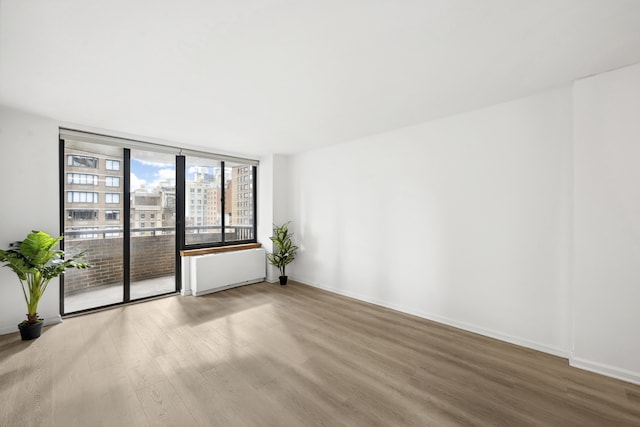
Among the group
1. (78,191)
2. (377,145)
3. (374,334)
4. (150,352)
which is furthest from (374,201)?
(78,191)

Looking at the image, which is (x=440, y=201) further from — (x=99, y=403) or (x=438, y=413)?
(x=99, y=403)

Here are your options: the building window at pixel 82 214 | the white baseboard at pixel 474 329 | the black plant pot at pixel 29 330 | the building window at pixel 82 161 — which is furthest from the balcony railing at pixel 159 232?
the white baseboard at pixel 474 329

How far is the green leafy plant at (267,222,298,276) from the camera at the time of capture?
16.8 ft

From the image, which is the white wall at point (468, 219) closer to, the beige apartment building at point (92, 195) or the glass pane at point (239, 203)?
the glass pane at point (239, 203)

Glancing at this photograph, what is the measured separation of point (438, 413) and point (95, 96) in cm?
418

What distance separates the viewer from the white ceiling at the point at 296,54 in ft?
5.18

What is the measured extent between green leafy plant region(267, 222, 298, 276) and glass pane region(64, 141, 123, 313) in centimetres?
246

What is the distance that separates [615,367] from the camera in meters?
2.24

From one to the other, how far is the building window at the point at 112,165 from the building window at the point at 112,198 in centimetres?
38

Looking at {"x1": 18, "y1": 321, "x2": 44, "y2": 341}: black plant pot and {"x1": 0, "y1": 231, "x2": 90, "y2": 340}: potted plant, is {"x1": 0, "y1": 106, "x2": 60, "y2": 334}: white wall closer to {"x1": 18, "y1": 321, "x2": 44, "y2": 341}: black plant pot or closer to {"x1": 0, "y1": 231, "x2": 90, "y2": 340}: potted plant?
{"x1": 0, "y1": 231, "x2": 90, "y2": 340}: potted plant

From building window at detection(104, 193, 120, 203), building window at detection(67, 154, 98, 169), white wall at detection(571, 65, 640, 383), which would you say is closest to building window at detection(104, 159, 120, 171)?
building window at detection(67, 154, 98, 169)

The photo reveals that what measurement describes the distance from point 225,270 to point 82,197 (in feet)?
7.74

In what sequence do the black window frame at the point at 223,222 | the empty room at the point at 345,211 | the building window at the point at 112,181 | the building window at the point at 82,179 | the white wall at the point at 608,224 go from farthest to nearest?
the black window frame at the point at 223,222 → the building window at the point at 112,181 → the building window at the point at 82,179 → the white wall at the point at 608,224 → the empty room at the point at 345,211

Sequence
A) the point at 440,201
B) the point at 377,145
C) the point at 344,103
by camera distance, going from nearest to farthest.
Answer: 1. the point at 344,103
2. the point at 440,201
3. the point at 377,145
